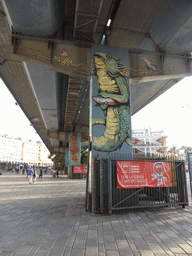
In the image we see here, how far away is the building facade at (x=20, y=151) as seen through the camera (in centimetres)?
12438

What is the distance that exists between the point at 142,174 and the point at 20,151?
153083 mm

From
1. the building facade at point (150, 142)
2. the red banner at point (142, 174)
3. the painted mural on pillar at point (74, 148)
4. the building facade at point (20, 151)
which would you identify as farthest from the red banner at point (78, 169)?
the building facade at point (20, 151)

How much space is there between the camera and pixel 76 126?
26547 millimetres

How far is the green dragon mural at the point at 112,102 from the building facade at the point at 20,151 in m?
125

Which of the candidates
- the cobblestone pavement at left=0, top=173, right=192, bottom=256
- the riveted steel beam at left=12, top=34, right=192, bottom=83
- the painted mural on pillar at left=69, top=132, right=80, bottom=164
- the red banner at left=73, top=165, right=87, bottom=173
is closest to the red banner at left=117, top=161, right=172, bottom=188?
the cobblestone pavement at left=0, top=173, right=192, bottom=256

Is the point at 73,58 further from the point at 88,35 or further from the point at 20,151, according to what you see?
the point at 20,151

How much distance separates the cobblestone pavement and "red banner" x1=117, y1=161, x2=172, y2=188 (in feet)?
3.13

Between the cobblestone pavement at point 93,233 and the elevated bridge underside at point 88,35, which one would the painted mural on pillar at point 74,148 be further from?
the cobblestone pavement at point 93,233

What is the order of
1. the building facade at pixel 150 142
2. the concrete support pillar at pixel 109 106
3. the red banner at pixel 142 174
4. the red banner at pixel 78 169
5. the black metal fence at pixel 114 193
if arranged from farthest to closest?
the building facade at pixel 150 142
the red banner at pixel 78 169
the concrete support pillar at pixel 109 106
the red banner at pixel 142 174
the black metal fence at pixel 114 193

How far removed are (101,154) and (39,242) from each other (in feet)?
12.7

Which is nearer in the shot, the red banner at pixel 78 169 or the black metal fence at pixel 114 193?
the black metal fence at pixel 114 193

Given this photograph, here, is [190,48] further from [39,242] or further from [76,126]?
[76,126]

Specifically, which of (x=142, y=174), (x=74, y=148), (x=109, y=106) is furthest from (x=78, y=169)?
(x=142, y=174)

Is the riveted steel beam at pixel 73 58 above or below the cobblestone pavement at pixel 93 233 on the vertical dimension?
above
